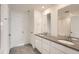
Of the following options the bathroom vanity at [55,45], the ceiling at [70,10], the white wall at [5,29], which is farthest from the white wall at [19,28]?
the ceiling at [70,10]

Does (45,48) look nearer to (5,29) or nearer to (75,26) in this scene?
(75,26)

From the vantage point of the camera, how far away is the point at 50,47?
2232 mm

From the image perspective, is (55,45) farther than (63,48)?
Yes

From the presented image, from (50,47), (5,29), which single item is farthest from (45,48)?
(5,29)

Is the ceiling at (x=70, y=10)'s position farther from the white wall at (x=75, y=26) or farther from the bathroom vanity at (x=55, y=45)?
the bathroom vanity at (x=55, y=45)

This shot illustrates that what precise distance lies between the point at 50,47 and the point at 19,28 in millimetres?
871

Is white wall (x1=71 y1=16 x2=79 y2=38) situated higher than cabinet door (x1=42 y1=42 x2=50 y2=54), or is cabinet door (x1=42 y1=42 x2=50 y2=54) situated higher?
white wall (x1=71 y1=16 x2=79 y2=38)

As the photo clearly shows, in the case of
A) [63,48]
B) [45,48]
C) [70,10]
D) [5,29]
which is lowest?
[45,48]

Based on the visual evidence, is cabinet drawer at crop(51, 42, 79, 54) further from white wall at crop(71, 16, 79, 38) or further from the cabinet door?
white wall at crop(71, 16, 79, 38)

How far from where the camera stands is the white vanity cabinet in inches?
69.9

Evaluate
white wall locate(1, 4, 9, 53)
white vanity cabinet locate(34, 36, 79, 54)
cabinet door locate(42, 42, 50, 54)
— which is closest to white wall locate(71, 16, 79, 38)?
white vanity cabinet locate(34, 36, 79, 54)

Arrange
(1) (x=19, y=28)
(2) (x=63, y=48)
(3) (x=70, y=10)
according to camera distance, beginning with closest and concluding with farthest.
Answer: (2) (x=63, y=48), (1) (x=19, y=28), (3) (x=70, y=10)

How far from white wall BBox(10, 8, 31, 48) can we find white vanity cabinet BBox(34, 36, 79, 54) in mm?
312
